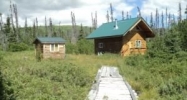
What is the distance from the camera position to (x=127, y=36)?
37250mm

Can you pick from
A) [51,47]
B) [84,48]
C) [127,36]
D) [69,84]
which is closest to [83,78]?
[69,84]

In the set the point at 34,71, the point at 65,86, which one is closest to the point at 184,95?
the point at 65,86

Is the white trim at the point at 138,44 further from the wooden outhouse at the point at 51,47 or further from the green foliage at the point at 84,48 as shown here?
the green foliage at the point at 84,48

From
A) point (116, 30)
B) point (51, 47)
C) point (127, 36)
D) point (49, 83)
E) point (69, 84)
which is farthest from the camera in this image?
point (116, 30)

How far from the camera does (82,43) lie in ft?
160

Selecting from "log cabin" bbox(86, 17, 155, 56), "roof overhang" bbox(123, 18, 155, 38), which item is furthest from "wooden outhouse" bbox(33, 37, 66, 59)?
"roof overhang" bbox(123, 18, 155, 38)

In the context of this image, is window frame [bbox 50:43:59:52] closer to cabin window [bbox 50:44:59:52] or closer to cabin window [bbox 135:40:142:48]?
cabin window [bbox 50:44:59:52]

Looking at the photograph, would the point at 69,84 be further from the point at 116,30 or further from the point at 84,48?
the point at 84,48

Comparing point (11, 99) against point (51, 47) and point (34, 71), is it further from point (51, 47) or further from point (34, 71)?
point (51, 47)

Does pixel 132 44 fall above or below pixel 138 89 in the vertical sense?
above

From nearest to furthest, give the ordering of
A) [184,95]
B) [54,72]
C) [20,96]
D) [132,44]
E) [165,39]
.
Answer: [20,96] < [184,95] < [54,72] < [165,39] < [132,44]

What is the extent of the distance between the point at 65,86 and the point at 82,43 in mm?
35914

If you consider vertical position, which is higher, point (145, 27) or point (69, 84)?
point (145, 27)

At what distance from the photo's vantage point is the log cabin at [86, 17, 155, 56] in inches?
1412
